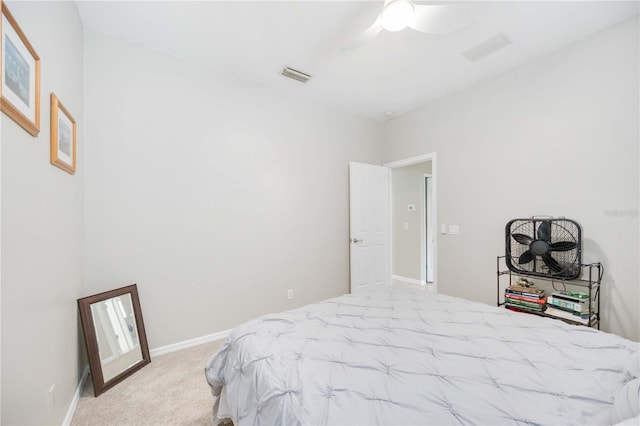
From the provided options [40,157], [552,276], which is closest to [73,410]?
[40,157]

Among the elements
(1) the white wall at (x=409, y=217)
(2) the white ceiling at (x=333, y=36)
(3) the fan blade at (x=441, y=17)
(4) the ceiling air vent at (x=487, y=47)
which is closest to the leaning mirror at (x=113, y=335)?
(2) the white ceiling at (x=333, y=36)

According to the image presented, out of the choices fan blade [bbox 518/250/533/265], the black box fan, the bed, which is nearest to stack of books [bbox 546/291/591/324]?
the black box fan

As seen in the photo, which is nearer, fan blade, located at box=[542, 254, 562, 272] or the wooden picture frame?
the wooden picture frame

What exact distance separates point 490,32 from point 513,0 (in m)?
0.33

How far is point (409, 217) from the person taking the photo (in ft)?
17.2

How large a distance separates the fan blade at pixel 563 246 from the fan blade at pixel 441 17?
187 centimetres

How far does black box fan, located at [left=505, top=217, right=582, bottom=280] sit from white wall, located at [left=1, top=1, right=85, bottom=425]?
3311mm

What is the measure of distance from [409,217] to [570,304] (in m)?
3.16

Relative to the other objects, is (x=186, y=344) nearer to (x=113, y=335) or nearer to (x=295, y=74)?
(x=113, y=335)

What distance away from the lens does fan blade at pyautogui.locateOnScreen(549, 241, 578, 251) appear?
2180mm

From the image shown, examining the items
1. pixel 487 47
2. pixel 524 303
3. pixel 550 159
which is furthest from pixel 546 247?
pixel 487 47

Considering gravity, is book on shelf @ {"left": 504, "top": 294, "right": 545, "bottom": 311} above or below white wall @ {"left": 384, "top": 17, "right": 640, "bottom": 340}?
below

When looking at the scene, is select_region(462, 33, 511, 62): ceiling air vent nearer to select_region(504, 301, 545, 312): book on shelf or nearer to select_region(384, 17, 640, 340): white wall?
select_region(384, 17, 640, 340): white wall

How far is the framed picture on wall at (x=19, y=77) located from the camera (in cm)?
96
